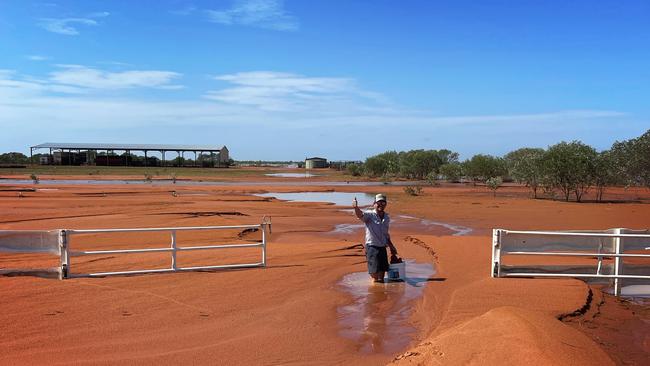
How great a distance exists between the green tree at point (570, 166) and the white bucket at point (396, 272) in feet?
108

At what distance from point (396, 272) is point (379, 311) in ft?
6.55

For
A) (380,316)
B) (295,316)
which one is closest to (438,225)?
(380,316)

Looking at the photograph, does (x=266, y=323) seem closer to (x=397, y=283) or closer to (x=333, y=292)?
(x=333, y=292)

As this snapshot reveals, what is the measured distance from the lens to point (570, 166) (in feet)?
127

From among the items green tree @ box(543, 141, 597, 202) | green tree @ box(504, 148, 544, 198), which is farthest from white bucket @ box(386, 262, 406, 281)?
green tree @ box(504, 148, 544, 198)

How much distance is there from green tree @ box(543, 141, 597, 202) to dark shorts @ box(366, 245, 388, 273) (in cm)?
3346

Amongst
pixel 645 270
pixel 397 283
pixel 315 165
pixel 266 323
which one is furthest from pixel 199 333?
pixel 315 165

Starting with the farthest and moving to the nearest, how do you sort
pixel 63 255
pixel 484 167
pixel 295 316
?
pixel 484 167
pixel 63 255
pixel 295 316

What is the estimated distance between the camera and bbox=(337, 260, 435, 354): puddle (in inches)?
262

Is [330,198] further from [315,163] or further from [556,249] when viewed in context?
[315,163]

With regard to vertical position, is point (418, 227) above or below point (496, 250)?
below

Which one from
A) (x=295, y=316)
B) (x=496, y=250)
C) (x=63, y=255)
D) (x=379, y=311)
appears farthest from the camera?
(x=496, y=250)

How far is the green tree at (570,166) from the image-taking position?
3847 cm

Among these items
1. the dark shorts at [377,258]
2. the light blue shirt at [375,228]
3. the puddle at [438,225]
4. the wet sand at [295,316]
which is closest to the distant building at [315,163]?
the puddle at [438,225]
